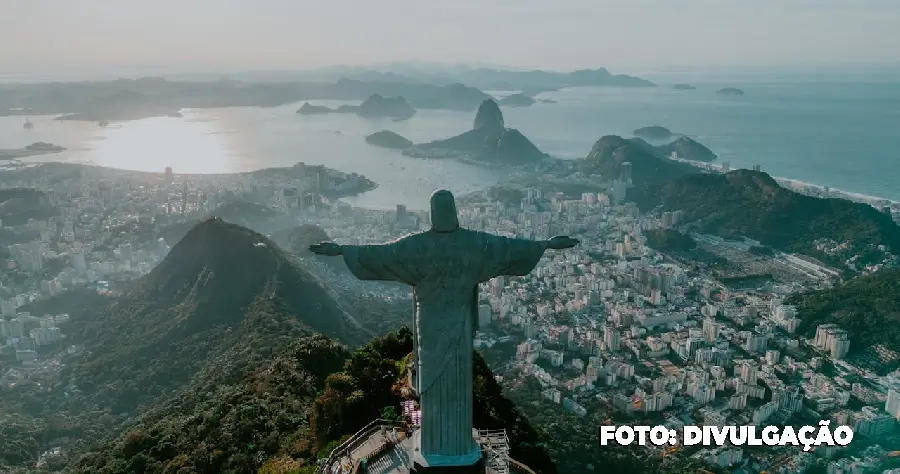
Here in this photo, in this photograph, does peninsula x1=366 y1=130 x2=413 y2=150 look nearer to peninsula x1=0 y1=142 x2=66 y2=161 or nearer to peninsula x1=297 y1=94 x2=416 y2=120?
peninsula x1=297 y1=94 x2=416 y2=120

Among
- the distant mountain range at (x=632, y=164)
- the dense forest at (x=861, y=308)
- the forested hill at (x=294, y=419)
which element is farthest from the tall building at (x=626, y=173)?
the forested hill at (x=294, y=419)

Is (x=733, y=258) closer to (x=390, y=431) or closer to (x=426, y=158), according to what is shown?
(x=390, y=431)

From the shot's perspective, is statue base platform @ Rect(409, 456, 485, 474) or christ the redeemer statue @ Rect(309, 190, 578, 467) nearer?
christ the redeemer statue @ Rect(309, 190, 578, 467)

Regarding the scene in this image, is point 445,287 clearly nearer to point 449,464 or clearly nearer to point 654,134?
point 449,464

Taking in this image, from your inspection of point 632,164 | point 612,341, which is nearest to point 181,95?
point 632,164

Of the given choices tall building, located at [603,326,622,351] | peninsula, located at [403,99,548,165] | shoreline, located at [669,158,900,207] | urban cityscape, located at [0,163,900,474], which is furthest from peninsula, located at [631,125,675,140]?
tall building, located at [603,326,622,351]
